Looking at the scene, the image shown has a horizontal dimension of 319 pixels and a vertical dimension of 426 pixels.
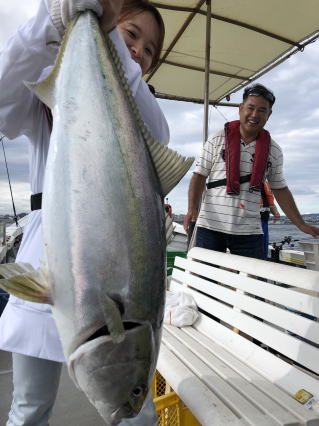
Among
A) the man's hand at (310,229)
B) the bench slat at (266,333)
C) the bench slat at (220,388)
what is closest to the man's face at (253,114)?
the man's hand at (310,229)

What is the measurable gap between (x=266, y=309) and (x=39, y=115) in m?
1.94

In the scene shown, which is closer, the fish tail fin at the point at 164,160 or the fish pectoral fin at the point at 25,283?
the fish pectoral fin at the point at 25,283

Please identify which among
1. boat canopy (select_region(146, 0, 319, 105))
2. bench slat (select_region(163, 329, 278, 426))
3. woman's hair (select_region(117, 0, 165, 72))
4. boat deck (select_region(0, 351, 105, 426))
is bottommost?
boat deck (select_region(0, 351, 105, 426))

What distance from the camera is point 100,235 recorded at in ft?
3.01

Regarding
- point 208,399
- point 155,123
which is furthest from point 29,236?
point 208,399

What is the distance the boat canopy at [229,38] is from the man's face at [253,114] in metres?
1.52

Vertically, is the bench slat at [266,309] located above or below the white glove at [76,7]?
below

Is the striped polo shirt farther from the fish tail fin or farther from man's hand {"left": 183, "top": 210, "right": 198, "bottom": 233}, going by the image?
the fish tail fin

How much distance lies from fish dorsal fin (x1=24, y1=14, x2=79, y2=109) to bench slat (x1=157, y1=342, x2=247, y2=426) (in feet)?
5.18

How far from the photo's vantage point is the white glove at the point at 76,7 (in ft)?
3.33

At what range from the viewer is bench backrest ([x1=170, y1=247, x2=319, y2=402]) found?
2.03 m

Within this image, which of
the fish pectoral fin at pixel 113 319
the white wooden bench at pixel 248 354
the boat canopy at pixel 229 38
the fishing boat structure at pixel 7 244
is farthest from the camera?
the fishing boat structure at pixel 7 244

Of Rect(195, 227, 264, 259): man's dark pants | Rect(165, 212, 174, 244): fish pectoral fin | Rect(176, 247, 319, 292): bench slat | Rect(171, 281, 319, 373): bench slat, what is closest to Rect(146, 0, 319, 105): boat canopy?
Rect(195, 227, 264, 259): man's dark pants

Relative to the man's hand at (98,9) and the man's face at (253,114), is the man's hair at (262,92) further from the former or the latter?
the man's hand at (98,9)
